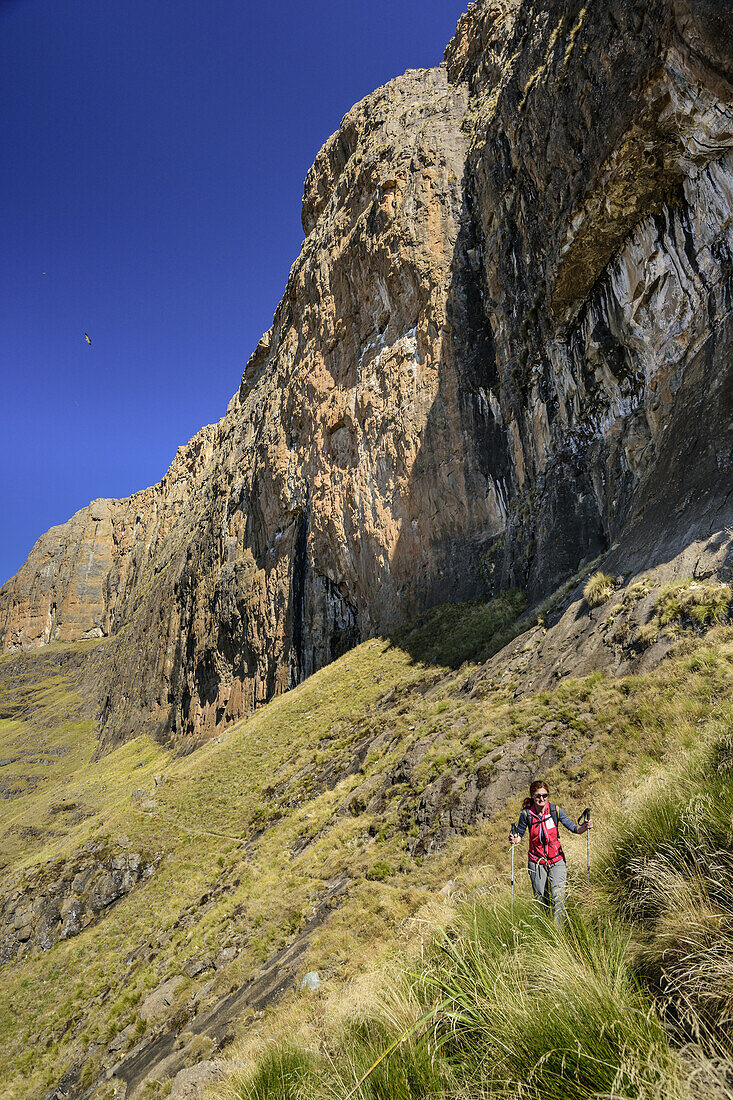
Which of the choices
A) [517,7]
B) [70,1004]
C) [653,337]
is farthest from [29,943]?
[517,7]

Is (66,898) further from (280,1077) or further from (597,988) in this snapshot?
(597,988)

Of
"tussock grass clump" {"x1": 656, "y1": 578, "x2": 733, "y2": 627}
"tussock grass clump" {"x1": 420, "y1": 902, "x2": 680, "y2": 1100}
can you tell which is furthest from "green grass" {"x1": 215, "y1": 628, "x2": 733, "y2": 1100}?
"tussock grass clump" {"x1": 656, "y1": 578, "x2": 733, "y2": 627}

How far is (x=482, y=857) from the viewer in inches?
295

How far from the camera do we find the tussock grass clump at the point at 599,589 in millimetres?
13036

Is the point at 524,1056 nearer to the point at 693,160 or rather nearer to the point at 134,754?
the point at 693,160

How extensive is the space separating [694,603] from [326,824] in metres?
11.2

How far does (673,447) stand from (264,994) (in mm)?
14830

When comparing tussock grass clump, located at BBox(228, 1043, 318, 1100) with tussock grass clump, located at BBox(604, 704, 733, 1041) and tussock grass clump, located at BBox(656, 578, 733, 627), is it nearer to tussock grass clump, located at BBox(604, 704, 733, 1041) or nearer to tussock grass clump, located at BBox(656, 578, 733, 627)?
tussock grass clump, located at BBox(604, 704, 733, 1041)

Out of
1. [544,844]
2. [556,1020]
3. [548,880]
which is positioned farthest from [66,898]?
[556,1020]

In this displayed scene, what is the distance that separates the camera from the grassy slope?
778 centimetres

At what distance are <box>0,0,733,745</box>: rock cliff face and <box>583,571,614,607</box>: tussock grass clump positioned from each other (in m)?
1.10

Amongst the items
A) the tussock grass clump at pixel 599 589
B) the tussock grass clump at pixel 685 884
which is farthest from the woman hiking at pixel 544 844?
the tussock grass clump at pixel 599 589

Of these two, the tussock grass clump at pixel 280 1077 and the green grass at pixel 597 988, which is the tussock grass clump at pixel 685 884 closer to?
the green grass at pixel 597 988

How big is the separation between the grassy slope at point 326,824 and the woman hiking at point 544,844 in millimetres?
243
